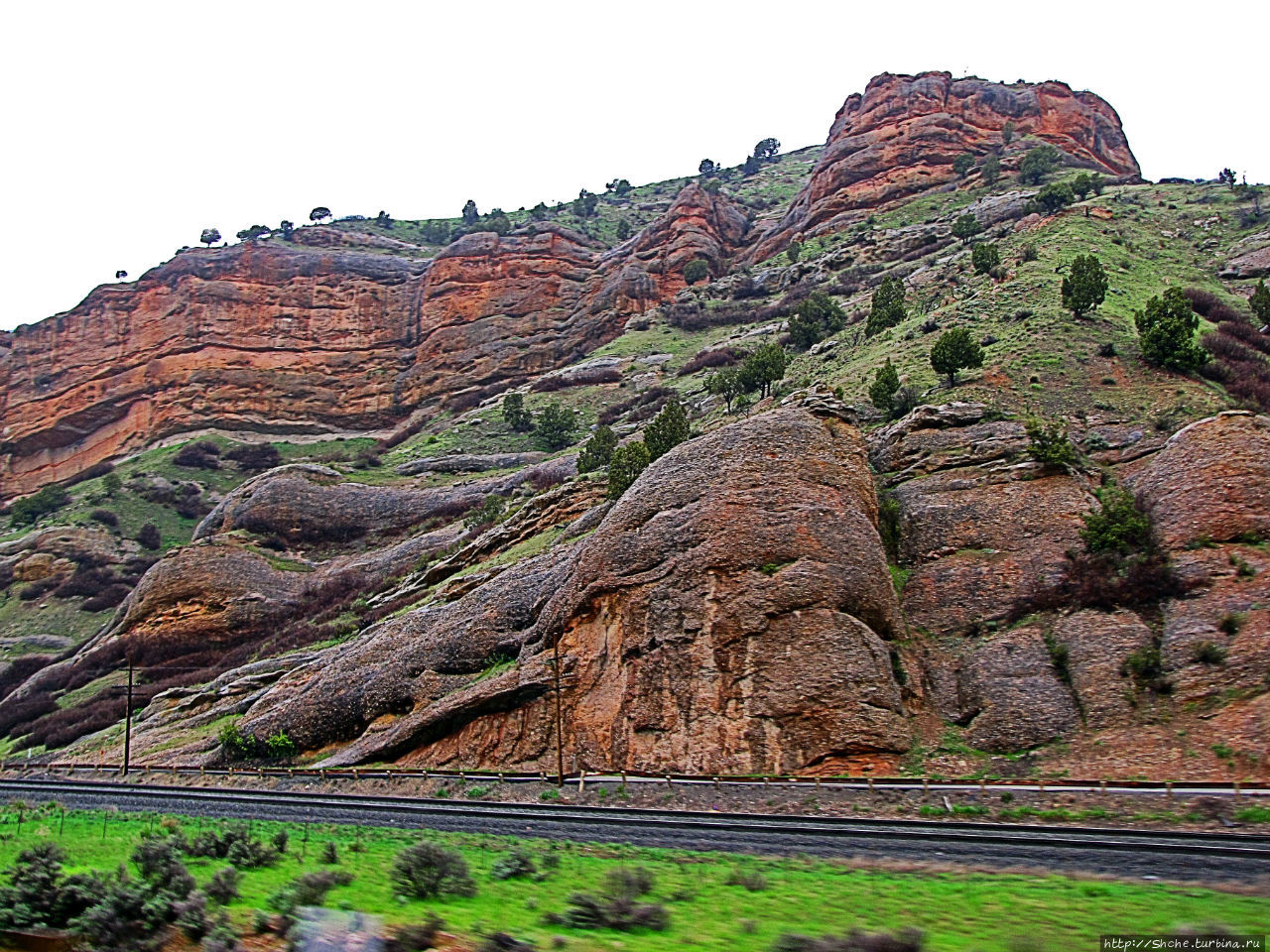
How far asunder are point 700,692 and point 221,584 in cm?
3950

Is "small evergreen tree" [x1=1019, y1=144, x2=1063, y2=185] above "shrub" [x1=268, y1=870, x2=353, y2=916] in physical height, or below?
above

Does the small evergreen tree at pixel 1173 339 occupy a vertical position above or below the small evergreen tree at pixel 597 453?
above

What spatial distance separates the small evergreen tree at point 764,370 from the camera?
5512 cm

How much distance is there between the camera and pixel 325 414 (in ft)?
318

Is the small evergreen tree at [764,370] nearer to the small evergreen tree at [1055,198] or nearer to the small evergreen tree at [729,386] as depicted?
the small evergreen tree at [729,386]

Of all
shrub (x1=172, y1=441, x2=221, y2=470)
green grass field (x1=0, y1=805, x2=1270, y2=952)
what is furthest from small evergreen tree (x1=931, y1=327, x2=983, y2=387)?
shrub (x1=172, y1=441, x2=221, y2=470)

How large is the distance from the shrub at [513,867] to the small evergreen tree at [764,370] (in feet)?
142

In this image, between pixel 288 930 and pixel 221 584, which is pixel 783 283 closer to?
pixel 221 584

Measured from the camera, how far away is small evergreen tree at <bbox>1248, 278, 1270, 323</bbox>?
45125 mm

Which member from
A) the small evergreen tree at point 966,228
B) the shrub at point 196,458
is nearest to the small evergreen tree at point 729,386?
the small evergreen tree at point 966,228

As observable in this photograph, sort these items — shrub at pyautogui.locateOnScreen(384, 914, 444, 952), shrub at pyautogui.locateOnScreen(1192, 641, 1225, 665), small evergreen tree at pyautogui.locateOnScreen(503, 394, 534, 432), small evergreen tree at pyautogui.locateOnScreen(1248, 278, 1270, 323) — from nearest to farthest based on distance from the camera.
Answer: shrub at pyautogui.locateOnScreen(384, 914, 444, 952) < shrub at pyautogui.locateOnScreen(1192, 641, 1225, 665) < small evergreen tree at pyautogui.locateOnScreen(1248, 278, 1270, 323) < small evergreen tree at pyautogui.locateOnScreen(503, 394, 534, 432)

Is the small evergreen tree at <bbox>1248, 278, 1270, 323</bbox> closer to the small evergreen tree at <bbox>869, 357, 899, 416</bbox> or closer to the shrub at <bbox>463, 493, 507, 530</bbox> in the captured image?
the small evergreen tree at <bbox>869, 357, 899, 416</bbox>

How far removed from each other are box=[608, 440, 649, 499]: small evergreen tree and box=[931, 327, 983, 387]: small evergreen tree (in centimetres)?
1438

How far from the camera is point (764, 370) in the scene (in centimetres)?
5528
